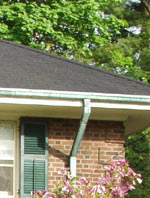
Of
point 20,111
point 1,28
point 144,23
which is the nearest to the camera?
point 20,111

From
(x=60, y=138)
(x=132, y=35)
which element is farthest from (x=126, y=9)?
(x=60, y=138)

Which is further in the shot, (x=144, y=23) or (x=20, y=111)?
(x=144, y=23)

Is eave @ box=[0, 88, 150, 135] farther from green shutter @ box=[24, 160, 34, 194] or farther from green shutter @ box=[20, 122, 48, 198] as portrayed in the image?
green shutter @ box=[24, 160, 34, 194]

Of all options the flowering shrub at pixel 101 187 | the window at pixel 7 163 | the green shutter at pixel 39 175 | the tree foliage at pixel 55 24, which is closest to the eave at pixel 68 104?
the window at pixel 7 163

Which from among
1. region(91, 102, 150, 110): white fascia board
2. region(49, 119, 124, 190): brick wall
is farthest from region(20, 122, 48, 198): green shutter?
region(91, 102, 150, 110): white fascia board

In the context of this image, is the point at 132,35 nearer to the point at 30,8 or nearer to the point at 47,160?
the point at 30,8

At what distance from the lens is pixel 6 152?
1063 centimetres

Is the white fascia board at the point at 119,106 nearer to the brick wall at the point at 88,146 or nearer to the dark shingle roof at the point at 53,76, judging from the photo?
the dark shingle roof at the point at 53,76

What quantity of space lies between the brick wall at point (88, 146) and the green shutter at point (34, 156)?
0.13m

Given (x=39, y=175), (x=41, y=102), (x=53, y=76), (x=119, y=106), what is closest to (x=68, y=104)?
(x=41, y=102)

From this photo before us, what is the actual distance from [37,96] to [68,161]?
140 centimetres

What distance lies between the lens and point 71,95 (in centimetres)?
992

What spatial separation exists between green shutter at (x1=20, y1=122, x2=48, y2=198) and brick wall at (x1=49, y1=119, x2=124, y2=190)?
0.13 metres

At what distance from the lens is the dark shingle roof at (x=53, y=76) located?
10305 mm
